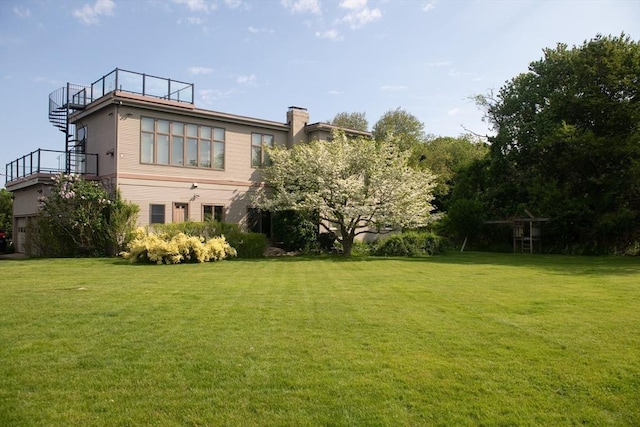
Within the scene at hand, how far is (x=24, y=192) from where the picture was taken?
23.0 meters

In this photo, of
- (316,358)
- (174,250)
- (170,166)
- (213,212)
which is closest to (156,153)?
(170,166)

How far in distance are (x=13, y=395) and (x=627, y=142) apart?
23.8 metres

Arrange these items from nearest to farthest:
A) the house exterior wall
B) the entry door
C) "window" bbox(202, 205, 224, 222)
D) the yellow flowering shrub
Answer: the yellow flowering shrub
the house exterior wall
the entry door
"window" bbox(202, 205, 224, 222)

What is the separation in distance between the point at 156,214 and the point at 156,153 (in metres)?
2.60

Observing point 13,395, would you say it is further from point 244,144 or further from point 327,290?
point 244,144

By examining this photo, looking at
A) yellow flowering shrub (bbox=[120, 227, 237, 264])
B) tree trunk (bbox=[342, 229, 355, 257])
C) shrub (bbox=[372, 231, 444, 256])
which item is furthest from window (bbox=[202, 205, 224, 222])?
shrub (bbox=[372, 231, 444, 256])

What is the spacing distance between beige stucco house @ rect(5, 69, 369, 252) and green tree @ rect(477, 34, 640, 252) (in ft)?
44.0

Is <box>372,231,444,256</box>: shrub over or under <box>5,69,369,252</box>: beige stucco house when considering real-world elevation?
under

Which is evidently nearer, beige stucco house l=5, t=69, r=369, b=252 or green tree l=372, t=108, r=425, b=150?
beige stucco house l=5, t=69, r=369, b=252

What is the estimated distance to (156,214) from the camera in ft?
67.7

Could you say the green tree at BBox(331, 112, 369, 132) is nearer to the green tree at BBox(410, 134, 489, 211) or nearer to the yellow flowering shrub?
the green tree at BBox(410, 134, 489, 211)

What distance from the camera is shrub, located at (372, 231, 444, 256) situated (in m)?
21.5

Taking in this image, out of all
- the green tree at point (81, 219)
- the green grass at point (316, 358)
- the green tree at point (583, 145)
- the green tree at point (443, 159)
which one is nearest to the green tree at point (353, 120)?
the green tree at point (443, 159)

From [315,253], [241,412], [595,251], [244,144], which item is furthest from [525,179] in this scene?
[241,412]
